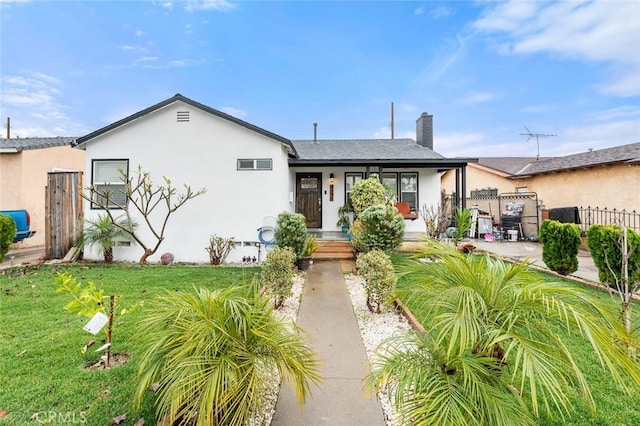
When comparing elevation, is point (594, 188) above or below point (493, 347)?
above

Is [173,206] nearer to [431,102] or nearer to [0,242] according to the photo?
[0,242]

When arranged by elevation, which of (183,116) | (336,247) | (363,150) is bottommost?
(336,247)

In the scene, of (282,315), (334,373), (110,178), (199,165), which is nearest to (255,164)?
(199,165)

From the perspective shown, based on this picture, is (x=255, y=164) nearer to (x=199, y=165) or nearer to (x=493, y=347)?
(x=199, y=165)

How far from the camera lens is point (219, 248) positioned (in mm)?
8602

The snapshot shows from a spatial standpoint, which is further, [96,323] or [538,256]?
[538,256]

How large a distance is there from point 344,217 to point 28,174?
12823mm

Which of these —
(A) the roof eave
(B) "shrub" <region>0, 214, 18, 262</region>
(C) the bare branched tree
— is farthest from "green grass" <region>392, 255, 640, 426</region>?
(B) "shrub" <region>0, 214, 18, 262</region>

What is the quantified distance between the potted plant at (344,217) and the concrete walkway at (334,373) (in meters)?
5.76

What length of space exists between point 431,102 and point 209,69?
1201 cm

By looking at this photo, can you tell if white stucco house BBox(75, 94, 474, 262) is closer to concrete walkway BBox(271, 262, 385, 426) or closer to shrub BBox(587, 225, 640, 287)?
concrete walkway BBox(271, 262, 385, 426)

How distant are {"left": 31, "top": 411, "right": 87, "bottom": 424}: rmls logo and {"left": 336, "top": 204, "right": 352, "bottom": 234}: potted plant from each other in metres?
9.58

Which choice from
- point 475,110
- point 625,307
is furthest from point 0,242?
point 475,110

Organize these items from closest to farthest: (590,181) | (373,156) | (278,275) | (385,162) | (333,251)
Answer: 1. (278,275)
2. (333,251)
3. (385,162)
4. (373,156)
5. (590,181)
